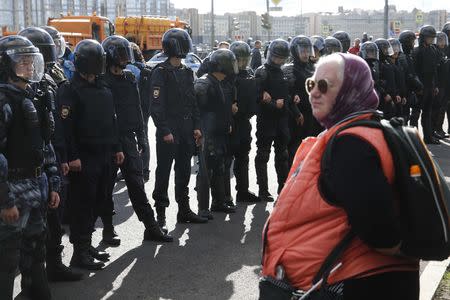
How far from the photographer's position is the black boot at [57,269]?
5.33m

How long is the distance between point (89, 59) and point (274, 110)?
9.80ft

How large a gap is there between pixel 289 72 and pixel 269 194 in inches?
56.8

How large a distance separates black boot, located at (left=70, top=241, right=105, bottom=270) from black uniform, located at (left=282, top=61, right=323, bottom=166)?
3363mm

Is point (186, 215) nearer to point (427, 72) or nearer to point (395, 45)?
point (395, 45)

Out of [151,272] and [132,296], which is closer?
[132,296]

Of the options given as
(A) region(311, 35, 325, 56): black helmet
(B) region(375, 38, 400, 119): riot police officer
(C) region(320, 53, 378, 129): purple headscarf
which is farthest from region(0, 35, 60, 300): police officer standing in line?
(B) region(375, 38, 400, 119): riot police officer

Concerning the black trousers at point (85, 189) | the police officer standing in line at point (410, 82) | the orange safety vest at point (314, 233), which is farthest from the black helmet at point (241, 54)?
the orange safety vest at point (314, 233)

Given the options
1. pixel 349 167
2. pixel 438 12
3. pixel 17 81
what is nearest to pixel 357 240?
pixel 349 167

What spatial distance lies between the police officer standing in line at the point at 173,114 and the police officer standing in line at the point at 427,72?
6.62m

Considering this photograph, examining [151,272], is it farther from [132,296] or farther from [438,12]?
[438,12]

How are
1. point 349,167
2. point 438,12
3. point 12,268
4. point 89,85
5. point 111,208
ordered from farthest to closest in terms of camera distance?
1. point 438,12
2. point 111,208
3. point 89,85
4. point 12,268
5. point 349,167

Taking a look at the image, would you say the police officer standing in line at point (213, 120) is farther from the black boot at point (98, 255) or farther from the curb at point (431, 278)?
the curb at point (431, 278)

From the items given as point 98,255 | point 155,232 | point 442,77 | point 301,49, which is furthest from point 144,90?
point 442,77

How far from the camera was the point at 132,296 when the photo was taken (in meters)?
5.07
